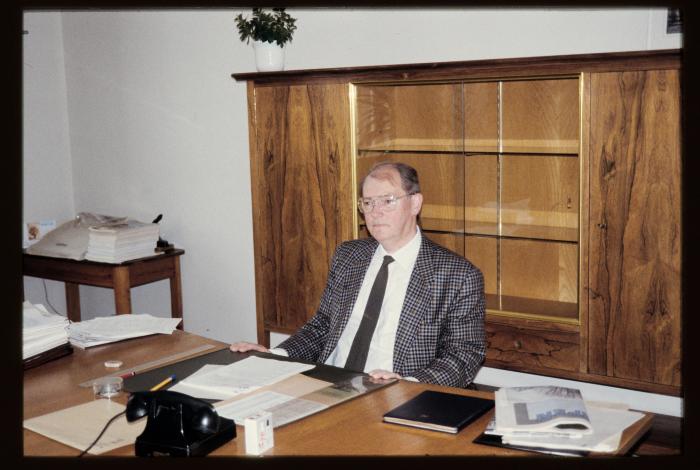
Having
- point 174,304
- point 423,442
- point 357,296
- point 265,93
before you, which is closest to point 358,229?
point 265,93

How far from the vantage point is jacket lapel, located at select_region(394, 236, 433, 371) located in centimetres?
249

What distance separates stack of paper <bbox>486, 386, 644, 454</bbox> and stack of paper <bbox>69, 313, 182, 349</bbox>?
132 centimetres

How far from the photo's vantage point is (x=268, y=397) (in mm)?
1978

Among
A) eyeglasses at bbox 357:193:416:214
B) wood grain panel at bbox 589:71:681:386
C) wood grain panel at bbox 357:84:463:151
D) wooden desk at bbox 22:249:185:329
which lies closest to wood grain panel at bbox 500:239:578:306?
wood grain panel at bbox 589:71:681:386

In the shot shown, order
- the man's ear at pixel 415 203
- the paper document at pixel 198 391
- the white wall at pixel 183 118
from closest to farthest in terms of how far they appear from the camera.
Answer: the paper document at pixel 198 391 → the man's ear at pixel 415 203 → the white wall at pixel 183 118

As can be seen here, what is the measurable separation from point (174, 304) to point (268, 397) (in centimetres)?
313

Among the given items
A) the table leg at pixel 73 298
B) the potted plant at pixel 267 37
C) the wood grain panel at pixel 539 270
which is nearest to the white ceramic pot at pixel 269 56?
the potted plant at pixel 267 37

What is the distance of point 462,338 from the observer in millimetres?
2436

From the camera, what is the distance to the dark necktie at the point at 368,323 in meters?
2.58

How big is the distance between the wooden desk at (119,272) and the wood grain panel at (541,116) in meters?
2.26

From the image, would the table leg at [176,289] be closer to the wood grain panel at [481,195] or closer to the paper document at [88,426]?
the wood grain panel at [481,195]

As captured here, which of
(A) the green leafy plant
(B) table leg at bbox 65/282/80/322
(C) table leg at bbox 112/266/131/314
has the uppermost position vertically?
Result: (A) the green leafy plant

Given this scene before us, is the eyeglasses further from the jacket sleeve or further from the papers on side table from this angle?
the papers on side table

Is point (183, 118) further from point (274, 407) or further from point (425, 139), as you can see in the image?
point (274, 407)
